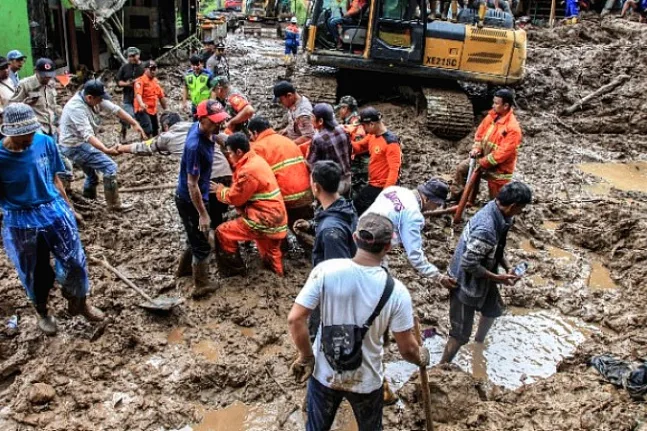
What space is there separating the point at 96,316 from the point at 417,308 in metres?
2.87

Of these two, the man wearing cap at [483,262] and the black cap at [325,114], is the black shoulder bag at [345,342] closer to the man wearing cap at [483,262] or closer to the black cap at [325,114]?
the man wearing cap at [483,262]

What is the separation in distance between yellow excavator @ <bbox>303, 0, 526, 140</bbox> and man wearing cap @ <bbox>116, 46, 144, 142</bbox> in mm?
3107

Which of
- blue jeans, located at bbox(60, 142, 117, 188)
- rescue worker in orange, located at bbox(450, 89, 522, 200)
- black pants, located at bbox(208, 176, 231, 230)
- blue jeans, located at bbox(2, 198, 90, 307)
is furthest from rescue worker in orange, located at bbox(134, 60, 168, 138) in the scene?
rescue worker in orange, located at bbox(450, 89, 522, 200)

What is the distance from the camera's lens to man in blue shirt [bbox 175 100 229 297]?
4.59 meters

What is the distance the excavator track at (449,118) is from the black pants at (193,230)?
612 cm

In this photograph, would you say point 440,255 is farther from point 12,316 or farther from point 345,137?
point 12,316

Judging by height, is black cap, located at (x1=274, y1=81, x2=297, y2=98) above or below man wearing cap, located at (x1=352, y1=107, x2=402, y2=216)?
above

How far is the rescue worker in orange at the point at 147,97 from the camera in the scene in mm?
8602

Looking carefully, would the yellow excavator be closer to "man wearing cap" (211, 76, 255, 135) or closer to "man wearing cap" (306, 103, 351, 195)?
"man wearing cap" (211, 76, 255, 135)

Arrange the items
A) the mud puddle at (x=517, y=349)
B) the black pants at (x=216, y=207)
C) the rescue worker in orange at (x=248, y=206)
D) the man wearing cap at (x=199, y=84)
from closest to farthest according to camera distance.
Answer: the mud puddle at (x=517, y=349) → the rescue worker in orange at (x=248, y=206) → the black pants at (x=216, y=207) → the man wearing cap at (x=199, y=84)

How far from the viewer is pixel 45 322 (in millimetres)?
4422

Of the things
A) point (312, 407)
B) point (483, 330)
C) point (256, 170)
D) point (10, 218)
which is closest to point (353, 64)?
point (256, 170)

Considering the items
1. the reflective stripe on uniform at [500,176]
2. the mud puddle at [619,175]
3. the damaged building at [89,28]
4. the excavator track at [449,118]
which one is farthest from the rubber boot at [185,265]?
the damaged building at [89,28]

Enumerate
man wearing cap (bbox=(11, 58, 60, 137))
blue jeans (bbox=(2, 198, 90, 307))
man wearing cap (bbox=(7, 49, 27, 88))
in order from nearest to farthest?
blue jeans (bbox=(2, 198, 90, 307)) → man wearing cap (bbox=(11, 58, 60, 137)) → man wearing cap (bbox=(7, 49, 27, 88))
